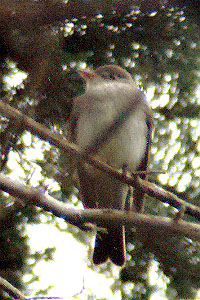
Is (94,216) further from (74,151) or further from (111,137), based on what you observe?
(111,137)

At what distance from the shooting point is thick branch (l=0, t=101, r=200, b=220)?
1.86m

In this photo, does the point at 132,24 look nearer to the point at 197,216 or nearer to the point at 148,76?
the point at 148,76

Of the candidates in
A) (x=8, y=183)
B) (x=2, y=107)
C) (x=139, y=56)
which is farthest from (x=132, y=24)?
(x=8, y=183)

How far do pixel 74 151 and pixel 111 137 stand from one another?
0.77 meters

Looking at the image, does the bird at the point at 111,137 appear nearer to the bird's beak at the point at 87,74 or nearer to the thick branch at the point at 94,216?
the bird's beak at the point at 87,74

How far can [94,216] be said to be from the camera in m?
2.07

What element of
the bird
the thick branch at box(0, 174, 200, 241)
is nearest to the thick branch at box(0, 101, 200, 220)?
the thick branch at box(0, 174, 200, 241)

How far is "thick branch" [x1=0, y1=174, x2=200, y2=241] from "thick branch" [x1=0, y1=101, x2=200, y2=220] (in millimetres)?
92

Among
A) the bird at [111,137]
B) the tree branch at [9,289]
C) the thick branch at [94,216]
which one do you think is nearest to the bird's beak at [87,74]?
the bird at [111,137]

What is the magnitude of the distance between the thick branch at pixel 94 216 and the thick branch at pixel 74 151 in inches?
3.6

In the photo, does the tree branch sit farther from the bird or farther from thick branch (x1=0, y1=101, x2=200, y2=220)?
the bird

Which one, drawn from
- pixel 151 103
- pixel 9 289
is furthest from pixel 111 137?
pixel 9 289

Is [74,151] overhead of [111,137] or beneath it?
beneath

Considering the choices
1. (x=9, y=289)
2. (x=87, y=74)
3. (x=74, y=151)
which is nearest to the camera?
(x=9, y=289)
